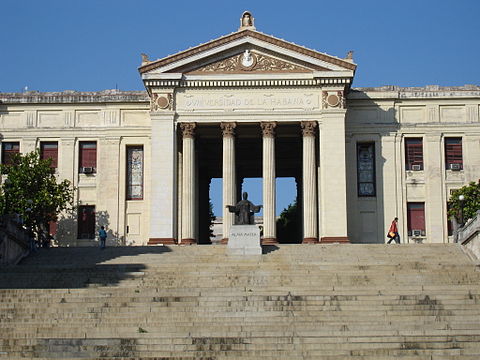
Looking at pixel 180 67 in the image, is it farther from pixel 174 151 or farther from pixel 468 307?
pixel 468 307

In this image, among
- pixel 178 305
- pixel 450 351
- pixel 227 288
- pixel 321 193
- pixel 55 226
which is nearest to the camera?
pixel 450 351

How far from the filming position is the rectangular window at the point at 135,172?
52344 millimetres

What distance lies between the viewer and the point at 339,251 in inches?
1602

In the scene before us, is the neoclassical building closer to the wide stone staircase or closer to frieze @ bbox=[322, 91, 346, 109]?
frieze @ bbox=[322, 91, 346, 109]

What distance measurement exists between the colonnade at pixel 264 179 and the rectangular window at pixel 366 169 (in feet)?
13.7

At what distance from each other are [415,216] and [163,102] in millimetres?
16599

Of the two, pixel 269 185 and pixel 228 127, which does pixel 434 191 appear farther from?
pixel 228 127

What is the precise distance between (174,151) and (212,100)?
3638mm

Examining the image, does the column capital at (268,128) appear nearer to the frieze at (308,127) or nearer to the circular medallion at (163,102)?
the frieze at (308,127)

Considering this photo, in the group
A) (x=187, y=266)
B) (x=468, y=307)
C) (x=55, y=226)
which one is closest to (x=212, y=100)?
(x=55, y=226)

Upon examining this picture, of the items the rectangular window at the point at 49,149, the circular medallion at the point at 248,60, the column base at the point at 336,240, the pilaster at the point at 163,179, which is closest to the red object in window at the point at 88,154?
the rectangular window at the point at 49,149

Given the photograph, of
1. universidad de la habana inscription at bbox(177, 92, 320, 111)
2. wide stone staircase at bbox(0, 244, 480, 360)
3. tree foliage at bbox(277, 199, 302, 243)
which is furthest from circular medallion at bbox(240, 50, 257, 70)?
tree foliage at bbox(277, 199, 302, 243)

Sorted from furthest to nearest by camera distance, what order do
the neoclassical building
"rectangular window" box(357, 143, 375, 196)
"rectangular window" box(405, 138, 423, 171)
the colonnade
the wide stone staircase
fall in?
"rectangular window" box(405, 138, 423, 171) → "rectangular window" box(357, 143, 375, 196) → the neoclassical building → the colonnade → the wide stone staircase

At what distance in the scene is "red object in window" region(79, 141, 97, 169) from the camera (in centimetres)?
5322
